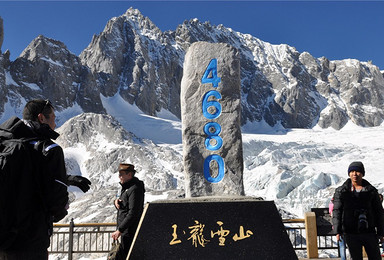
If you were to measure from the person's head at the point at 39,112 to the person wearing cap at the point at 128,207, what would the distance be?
1.91 m

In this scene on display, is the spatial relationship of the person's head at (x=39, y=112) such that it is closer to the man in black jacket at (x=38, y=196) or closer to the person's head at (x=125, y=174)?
the man in black jacket at (x=38, y=196)

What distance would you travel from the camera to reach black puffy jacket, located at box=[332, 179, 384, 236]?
12.9ft

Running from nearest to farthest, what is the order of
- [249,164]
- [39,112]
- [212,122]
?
[39,112] < [212,122] < [249,164]

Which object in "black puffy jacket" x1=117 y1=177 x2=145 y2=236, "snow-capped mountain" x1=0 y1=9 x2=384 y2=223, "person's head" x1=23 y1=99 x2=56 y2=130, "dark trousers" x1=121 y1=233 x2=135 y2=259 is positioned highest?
"snow-capped mountain" x1=0 y1=9 x2=384 y2=223

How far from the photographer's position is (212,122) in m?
6.10

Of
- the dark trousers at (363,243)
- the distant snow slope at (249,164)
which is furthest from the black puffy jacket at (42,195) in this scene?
the distant snow slope at (249,164)

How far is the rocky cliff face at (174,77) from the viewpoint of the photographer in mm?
77500

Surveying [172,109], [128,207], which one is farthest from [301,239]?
[172,109]

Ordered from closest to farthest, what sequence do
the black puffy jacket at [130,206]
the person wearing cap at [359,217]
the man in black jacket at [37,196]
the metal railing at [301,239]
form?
the man in black jacket at [37,196] < the person wearing cap at [359,217] < the black puffy jacket at [130,206] < the metal railing at [301,239]

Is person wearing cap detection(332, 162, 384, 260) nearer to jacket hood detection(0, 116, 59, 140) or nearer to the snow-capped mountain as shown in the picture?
jacket hood detection(0, 116, 59, 140)

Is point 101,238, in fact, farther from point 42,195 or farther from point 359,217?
point 42,195

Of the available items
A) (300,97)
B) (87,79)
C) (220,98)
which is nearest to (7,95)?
(87,79)

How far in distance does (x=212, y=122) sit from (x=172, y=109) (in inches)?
3668

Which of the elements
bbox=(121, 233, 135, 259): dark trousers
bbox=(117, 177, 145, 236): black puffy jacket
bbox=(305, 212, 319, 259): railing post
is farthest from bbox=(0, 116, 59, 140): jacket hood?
bbox=(305, 212, 319, 259): railing post
